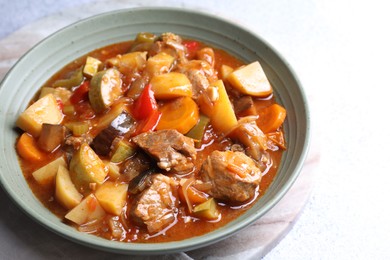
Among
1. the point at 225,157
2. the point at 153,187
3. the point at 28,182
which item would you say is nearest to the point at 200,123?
the point at 225,157

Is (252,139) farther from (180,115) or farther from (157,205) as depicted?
(157,205)

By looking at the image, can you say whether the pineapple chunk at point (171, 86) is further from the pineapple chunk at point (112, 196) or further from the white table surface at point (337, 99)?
the white table surface at point (337, 99)

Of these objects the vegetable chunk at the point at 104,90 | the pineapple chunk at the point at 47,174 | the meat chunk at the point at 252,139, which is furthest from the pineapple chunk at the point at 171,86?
the pineapple chunk at the point at 47,174

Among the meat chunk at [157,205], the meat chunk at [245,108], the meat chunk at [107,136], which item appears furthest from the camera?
the meat chunk at [245,108]

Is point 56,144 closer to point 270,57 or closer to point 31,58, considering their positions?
point 31,58

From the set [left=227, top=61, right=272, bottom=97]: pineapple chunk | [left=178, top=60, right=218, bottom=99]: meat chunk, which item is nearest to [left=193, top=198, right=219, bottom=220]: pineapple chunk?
[left=178, top=60, right=218, bottom=99]: meat chunk

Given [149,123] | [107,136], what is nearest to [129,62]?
[149,123]

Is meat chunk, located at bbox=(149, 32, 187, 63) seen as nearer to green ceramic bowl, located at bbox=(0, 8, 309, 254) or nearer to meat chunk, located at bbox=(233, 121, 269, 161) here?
green ceramic bowl, located at bbox=(0, 8, 309, 254)
